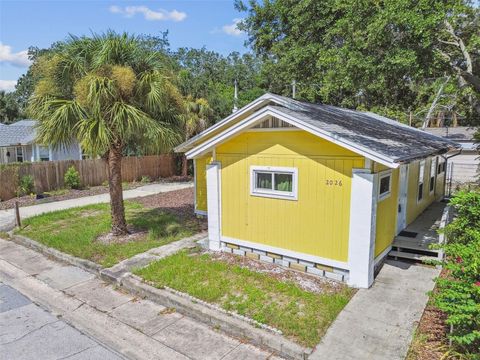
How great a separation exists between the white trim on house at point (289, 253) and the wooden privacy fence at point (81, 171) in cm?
1141

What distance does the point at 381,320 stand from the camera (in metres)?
5.34

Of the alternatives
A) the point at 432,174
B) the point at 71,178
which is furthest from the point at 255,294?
the point at 71,178

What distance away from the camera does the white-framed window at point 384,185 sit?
22.5 ft

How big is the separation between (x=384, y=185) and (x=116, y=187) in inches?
282

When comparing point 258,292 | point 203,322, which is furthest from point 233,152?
point 203,322

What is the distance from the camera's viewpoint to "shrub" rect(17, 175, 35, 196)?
1644cm

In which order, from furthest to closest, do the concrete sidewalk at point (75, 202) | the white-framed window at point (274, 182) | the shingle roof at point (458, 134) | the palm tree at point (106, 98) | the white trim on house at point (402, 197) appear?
the shingle roof at point (458, 134) < the concrete sidewalk at point (75, 202) < the white trim on house at point (402, 197) < the palm tree at point (106, 98) < the white-framed window at point (274, 182)

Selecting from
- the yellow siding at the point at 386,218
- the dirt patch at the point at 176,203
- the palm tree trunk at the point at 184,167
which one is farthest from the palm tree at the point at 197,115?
the yellow siding at the point at 386,218

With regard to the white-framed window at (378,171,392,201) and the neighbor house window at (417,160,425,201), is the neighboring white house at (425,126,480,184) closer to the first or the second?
the neighbor house window at (417,160,425,201)

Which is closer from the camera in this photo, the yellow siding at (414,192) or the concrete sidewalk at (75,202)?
the yellow siding at (414,192)

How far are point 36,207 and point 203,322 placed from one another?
12418 millimetres

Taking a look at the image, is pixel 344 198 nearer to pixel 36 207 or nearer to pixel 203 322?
pixel 203 322

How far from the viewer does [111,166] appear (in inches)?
365

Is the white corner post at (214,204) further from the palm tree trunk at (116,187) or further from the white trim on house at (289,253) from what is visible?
the palm tree trunk at (116,187)
